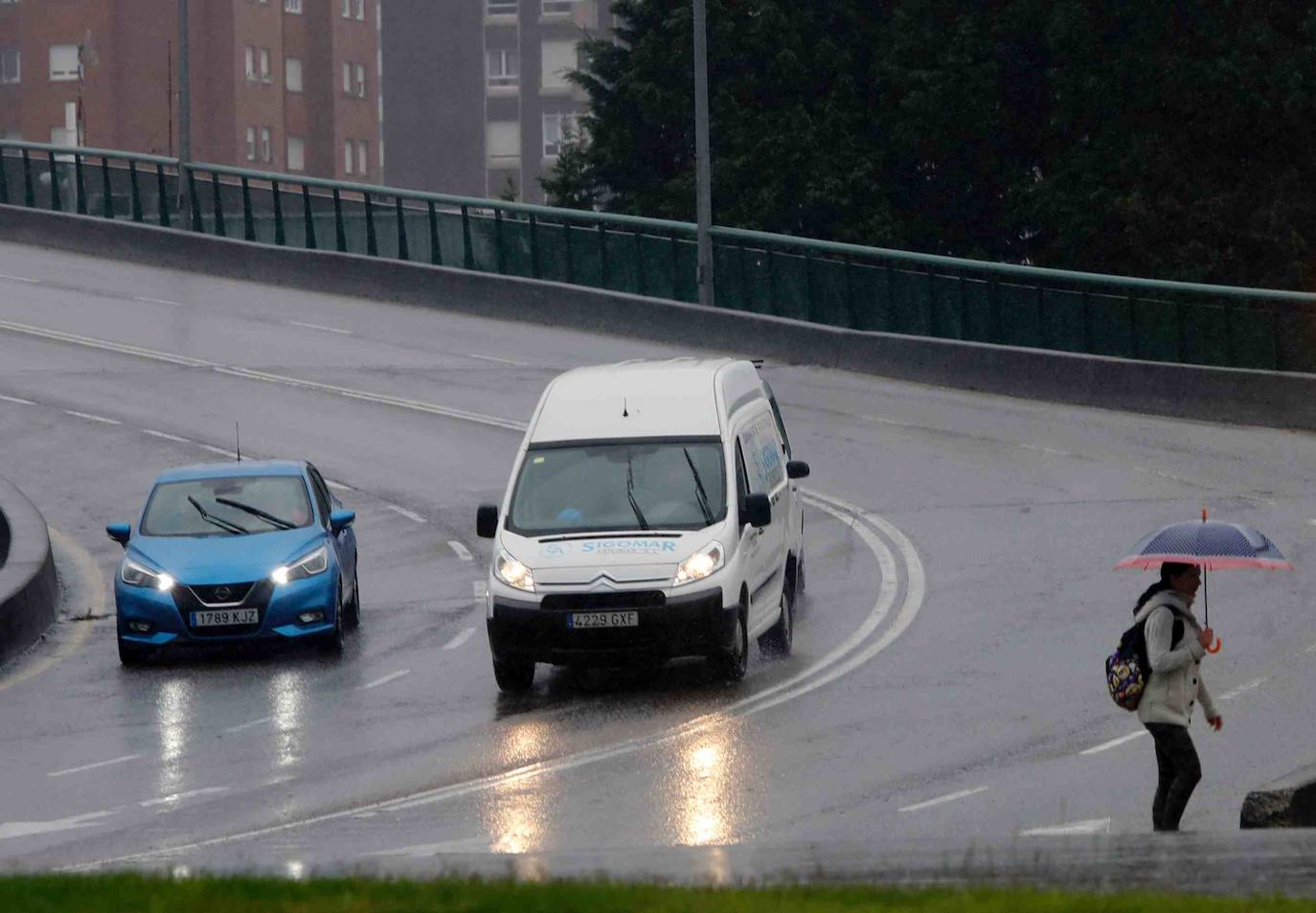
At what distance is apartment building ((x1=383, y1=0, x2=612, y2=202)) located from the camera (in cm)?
13412

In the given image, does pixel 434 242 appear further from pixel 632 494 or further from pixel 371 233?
pixel 632 494

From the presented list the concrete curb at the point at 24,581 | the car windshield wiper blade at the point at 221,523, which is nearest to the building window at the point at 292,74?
the concrete curb at the point at 24,581

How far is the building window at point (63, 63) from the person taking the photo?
12019 centimetres

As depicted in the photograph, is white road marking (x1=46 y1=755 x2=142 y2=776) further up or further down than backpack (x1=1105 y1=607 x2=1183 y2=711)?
further down

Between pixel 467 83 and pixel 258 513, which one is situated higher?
pixel 467 83

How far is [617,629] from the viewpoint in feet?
51.1

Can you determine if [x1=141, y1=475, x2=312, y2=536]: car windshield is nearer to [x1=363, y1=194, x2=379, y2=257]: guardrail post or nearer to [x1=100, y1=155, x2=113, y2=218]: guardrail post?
[x1=363, y1=194, x2=379, y2=257]: guardrail post

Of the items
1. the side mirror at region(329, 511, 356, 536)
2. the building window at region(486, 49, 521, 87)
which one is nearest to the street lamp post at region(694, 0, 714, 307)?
the side mirror at region(329, 511, 356, 536)

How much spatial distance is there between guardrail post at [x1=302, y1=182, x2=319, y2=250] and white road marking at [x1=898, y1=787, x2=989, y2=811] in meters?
35.1

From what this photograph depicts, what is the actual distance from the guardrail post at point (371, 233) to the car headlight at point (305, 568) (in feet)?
87.8

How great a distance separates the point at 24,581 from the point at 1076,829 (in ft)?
36.5

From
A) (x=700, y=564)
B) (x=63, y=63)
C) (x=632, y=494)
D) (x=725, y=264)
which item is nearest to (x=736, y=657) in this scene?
(x=700, y=564)

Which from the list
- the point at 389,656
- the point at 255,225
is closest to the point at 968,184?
the point at 255,225

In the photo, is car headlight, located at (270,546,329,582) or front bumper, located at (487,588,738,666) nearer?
front bumper, located at (487,588,738,666)
